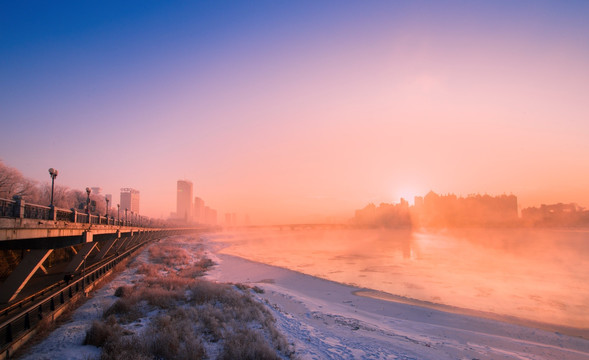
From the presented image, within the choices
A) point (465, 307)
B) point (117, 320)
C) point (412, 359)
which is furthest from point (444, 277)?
point (117, 320)

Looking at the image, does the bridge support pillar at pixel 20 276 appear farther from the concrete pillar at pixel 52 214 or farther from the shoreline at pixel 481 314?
the shoreline at pixel 481 314

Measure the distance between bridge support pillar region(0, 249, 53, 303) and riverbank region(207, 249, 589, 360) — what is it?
37.7 feet

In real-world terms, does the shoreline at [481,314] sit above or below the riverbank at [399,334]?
below

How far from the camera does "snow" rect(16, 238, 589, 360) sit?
11828mm

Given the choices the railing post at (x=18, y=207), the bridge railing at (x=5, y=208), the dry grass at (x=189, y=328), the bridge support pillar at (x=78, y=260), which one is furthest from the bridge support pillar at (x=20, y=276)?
the bridge support pillar at (x=78, y=260)

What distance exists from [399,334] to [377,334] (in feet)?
4.34

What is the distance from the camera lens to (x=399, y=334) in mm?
15688

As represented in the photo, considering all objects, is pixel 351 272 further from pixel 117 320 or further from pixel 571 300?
pixel 117 320

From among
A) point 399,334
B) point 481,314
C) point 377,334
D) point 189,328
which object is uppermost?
point 189,328

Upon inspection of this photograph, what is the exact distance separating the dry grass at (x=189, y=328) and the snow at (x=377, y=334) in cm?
78

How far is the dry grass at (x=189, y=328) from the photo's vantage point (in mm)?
9734

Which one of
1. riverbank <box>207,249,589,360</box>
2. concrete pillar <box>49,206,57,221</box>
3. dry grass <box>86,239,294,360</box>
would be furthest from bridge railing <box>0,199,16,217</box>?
riverbank <box>207,249,589,360</box>

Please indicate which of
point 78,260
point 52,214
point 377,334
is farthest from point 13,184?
point 377,334

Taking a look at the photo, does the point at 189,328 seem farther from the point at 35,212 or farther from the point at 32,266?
the point at 35,212
